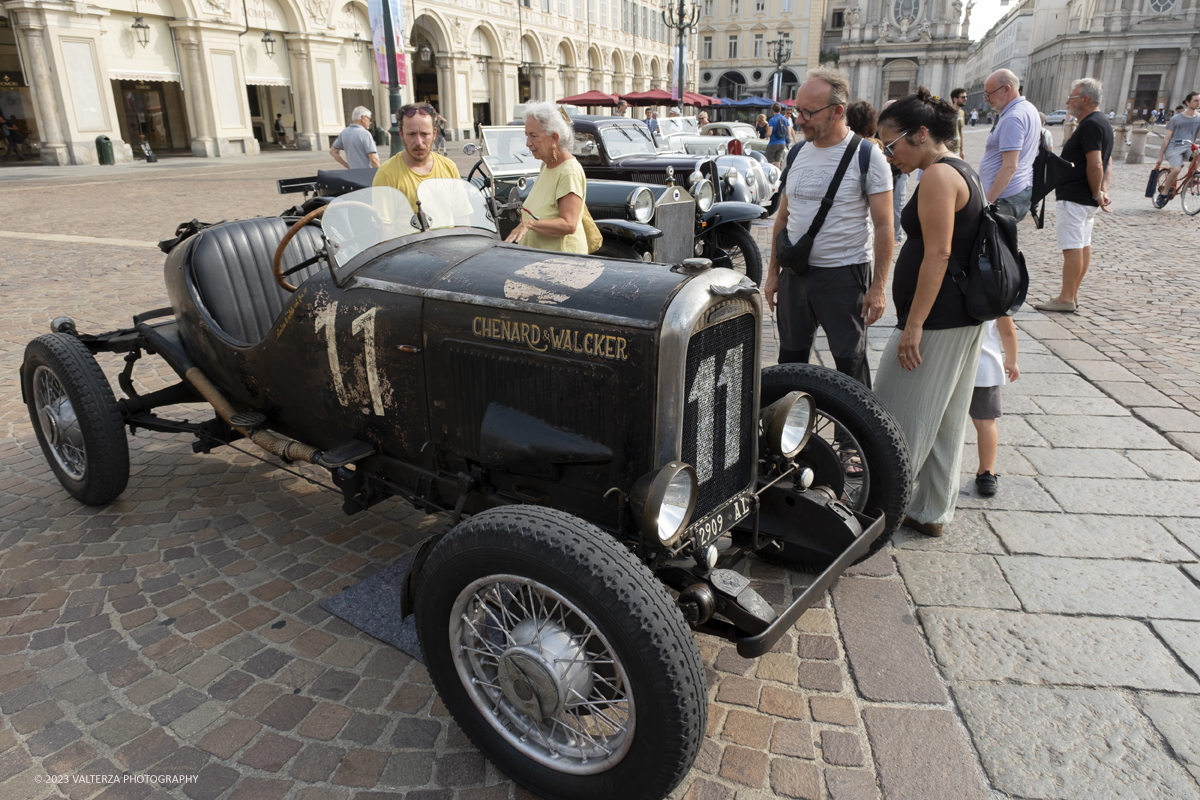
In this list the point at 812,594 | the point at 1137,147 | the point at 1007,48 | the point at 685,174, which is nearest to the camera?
the point at 812,594

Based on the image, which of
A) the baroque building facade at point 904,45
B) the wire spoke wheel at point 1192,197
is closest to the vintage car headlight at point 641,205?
the wire spoke wheel at point 1192,197

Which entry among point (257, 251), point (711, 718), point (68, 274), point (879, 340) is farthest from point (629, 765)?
point (68, 274)

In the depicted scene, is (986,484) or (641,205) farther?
(641,205)

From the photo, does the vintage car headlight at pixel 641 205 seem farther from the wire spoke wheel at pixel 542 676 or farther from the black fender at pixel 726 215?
the wire spoke wheel at pixel 542 676

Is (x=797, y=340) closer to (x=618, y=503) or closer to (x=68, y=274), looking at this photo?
(x=618, y=503)

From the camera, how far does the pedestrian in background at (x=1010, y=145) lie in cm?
586

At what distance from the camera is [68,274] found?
8.41 metres

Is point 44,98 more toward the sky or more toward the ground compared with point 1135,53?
more toward the ground

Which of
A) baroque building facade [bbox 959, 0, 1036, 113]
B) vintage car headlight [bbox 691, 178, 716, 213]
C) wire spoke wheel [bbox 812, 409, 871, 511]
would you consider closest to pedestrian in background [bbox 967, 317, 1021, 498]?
wire spoke wheel [bbox 812, 409, 871, 511]

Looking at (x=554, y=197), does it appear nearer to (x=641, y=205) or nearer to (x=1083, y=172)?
(x=641, y=205)

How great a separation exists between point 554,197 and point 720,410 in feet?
6.65

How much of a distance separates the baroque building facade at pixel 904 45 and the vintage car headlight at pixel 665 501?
88.7 metres

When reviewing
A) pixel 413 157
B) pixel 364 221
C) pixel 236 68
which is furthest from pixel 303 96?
pixel 364 221

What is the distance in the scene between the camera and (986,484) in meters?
3.85
